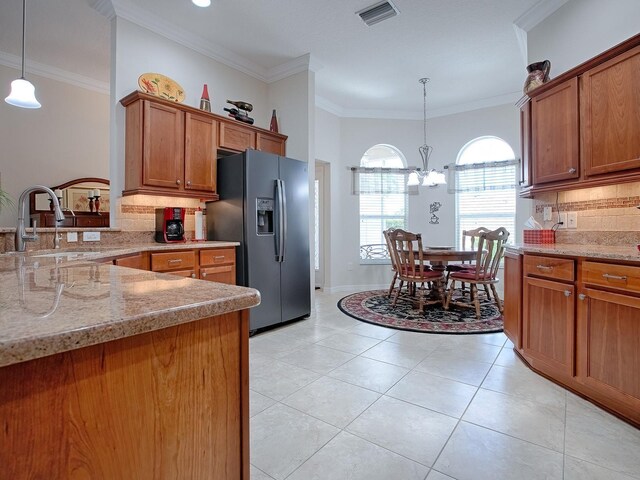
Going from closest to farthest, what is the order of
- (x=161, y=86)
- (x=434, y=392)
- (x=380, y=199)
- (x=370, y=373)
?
(x=434, y=392) < (x=370, y=373) < (x=161, y=86) < (x=380, y=199)

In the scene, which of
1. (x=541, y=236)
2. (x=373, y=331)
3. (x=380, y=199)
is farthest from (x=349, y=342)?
(x=380, y=199)

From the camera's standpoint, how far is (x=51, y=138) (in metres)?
4.23

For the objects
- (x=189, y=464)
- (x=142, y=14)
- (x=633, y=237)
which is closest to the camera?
(x=189, y=464)

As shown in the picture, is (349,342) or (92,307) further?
(349,342)

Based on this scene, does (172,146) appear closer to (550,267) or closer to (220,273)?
(220,273)

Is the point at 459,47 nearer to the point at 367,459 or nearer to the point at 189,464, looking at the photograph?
the point at 367,459

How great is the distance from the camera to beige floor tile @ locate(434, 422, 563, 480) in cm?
142

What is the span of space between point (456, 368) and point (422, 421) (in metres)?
0.83

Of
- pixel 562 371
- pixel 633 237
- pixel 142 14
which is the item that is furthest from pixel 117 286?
pixel 142 14

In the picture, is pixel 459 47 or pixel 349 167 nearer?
pixel 459 47

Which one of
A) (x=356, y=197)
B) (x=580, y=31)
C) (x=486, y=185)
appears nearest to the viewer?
(x=580, y=31)

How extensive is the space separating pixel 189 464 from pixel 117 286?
0.46m

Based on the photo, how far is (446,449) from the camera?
1.58 m

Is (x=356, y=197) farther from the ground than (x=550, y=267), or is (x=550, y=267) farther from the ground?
(x=356, y=197)
